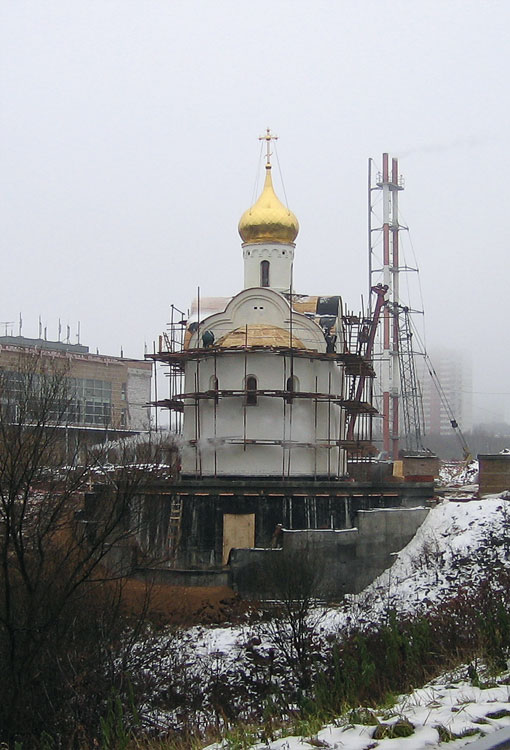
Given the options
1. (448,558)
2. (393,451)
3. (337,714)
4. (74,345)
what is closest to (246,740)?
(337,714)

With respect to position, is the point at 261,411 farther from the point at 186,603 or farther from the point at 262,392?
the point at 186,603

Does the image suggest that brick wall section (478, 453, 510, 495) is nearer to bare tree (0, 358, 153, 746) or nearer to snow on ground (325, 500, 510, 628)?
snow on ground (325, 500, 510, 628)

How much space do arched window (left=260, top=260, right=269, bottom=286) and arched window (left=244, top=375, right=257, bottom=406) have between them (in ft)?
13.8

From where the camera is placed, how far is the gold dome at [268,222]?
102 feet

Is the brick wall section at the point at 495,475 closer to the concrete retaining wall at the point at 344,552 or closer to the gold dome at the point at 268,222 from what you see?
the concrete retaining wall at the point at 344,552

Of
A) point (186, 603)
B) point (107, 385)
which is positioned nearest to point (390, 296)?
point (107, 385)

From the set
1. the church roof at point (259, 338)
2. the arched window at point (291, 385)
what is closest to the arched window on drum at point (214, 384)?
the church roof at point (259, 338)

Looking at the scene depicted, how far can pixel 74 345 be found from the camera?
59906mm

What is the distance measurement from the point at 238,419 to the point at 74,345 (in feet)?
110

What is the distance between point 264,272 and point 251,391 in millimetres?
5282

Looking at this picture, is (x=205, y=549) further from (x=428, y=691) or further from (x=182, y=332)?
(x=428, y=691)

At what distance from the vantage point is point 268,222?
102ft

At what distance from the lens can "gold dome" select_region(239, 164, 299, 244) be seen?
31.0 m

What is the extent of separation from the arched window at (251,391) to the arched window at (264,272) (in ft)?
13.8
